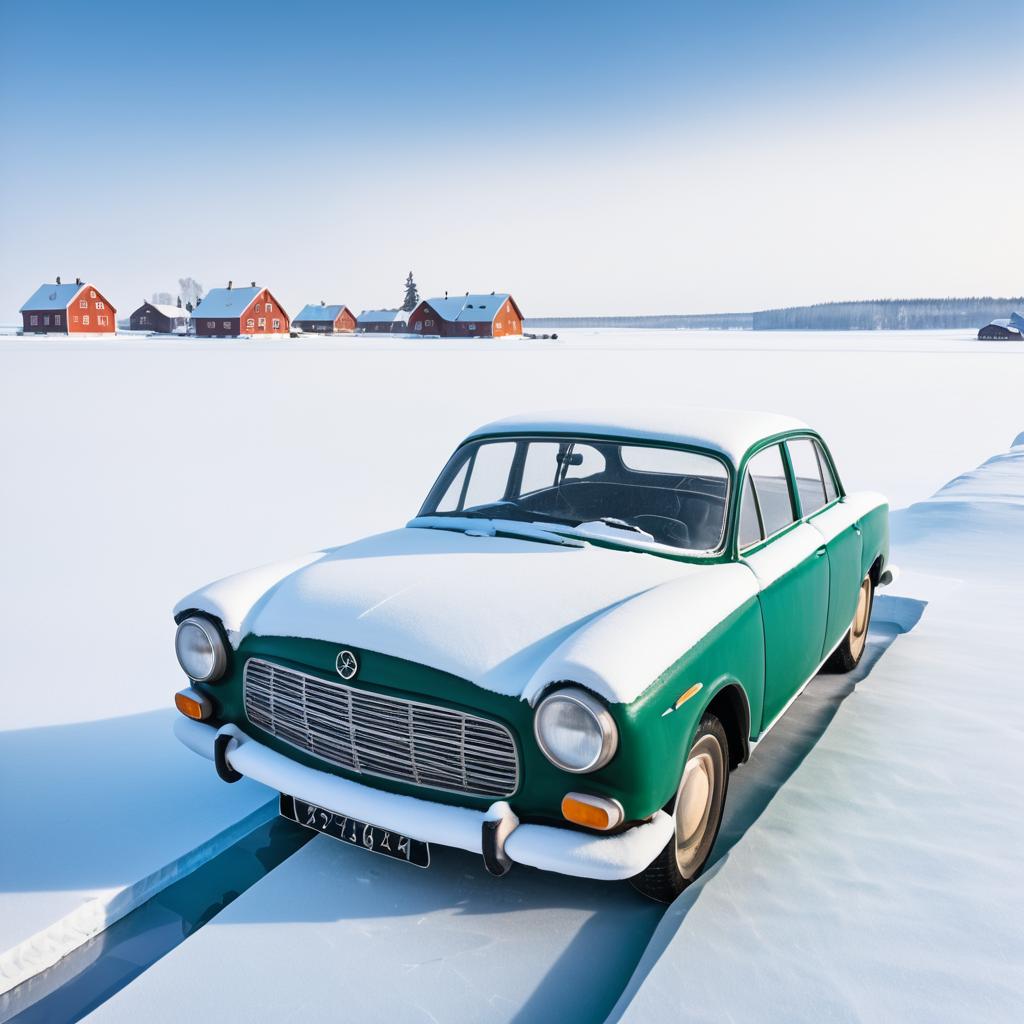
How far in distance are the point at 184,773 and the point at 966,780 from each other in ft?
11.0

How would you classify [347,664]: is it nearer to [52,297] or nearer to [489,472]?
[489,472]

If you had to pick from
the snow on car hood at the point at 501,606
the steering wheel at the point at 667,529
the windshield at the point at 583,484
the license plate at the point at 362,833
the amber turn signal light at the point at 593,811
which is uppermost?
the windshield at the point at 583,484

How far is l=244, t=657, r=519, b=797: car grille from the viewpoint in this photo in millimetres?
2611

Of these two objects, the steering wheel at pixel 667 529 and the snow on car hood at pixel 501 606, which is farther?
the steering wheel at pixel 667 529

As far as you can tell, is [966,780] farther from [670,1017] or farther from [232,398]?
[232,398]

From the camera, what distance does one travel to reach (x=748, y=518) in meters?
3.68

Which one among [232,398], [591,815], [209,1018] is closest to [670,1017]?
[591,815]

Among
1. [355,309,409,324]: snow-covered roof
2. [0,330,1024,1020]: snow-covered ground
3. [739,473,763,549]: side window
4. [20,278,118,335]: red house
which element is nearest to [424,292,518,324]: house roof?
[355,309,409,324]: snow-covered roof

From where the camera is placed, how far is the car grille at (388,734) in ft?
8.57

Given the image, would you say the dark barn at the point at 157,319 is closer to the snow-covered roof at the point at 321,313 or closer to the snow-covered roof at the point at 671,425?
the snow-covered roof at the point at 321,313

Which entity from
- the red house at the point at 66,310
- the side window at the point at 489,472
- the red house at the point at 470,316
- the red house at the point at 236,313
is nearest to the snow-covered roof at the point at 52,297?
the red house at the point at 66,310

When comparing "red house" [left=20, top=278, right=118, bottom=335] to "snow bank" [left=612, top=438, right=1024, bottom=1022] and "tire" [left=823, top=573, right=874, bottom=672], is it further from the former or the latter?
"snow bank" [left=612, top=438, right=1024, bottom=1022]

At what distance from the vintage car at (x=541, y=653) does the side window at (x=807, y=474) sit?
216 mm

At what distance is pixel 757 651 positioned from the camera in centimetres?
322
